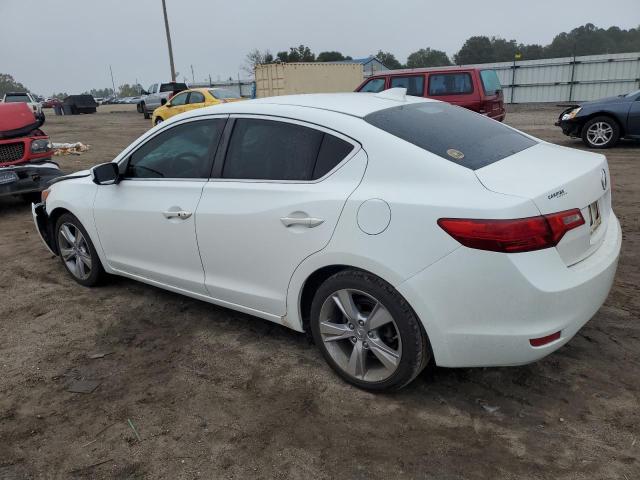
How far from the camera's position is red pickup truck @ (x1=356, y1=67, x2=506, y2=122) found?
40.8 feet

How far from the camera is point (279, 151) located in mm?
3143

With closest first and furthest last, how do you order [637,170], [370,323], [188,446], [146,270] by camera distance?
1. [188,446]
2. [370,323]
3. [146,270]
4. [637,170]

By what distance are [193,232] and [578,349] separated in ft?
8.42

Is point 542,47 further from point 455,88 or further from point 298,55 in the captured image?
point 455,88

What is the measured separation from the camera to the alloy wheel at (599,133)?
37.3 feet

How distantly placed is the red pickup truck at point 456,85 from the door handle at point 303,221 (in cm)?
1037

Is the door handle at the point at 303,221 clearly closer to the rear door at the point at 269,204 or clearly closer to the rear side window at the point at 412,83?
the rear door at the point at 269,204

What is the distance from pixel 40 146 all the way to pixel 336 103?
6382 millimetres

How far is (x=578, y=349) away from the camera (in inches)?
129

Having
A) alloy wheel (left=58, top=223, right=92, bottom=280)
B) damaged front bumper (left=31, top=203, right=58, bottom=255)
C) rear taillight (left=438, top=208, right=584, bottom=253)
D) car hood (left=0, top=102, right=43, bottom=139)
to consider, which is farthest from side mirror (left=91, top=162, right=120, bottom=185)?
car hood (left=0, top=102, right=43, bottom=139)

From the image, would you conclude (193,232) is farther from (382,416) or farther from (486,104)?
(486,104)

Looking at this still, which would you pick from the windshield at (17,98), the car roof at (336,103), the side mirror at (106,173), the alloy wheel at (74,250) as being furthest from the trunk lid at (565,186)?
the windshield at (17,98)

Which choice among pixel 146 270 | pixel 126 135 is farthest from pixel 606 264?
pixel 126 135

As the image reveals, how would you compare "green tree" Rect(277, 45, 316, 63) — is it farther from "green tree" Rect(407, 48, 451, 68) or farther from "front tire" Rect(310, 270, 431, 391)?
"front tire" Rect(310, 270, 431, 391)
